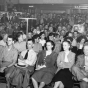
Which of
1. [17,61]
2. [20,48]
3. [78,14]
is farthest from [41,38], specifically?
[78,14]

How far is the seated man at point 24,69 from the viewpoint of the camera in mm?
3398

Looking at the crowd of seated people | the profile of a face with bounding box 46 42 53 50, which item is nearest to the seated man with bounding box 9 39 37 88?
the crowd of seated people

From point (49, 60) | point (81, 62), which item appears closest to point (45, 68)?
point (49, 60)

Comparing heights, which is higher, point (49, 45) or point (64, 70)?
point (49, 45)

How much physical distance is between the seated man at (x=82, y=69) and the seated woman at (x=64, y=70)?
0.14m

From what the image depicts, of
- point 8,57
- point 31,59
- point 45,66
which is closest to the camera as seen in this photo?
point 45,66

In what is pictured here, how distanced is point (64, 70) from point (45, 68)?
39 cm

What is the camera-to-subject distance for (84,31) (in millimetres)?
6484

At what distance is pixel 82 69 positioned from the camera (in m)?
3.30

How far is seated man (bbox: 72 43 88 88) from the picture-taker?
311 cm

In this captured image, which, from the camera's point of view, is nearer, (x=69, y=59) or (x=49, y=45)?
(x=69, y=59)

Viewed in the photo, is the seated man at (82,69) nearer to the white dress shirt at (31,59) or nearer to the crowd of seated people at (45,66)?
the crowd of seated people at (45,66)

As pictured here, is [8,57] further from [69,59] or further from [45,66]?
[69,59]

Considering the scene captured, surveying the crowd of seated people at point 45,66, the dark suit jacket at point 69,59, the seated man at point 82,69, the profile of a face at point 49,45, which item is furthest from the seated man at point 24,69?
the seated man at point 82,69
